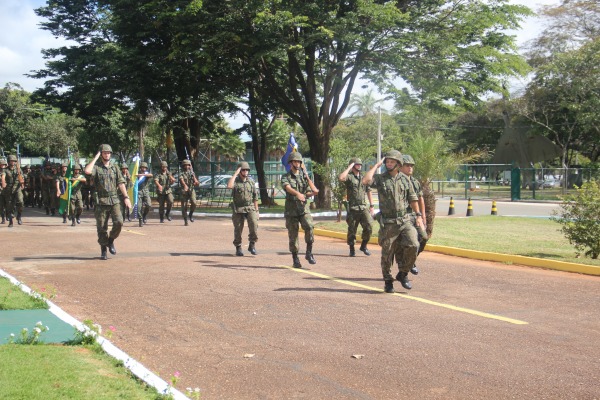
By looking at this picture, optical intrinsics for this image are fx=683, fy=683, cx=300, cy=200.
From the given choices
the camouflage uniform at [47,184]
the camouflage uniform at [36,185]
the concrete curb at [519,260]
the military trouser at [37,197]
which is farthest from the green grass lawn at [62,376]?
the military trouser at [37,197]

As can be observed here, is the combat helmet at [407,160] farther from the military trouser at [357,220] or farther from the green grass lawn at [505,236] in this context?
the green grass lawn at [505,236]

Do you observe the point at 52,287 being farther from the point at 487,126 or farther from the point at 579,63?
the point at 487,126

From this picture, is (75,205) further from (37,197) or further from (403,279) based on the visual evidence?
(403,279)

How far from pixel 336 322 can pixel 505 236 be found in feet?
38.8

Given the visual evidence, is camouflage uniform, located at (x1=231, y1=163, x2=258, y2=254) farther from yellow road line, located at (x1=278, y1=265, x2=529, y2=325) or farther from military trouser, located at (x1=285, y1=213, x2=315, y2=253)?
yellow road line, located at (x1=278, y1=265, x2=529, y2=325)

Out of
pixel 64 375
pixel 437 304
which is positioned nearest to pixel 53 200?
pixel 437 304

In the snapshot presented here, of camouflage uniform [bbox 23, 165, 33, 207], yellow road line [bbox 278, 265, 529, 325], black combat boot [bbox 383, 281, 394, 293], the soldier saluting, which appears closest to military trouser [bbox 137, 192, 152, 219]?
the soldier saluting

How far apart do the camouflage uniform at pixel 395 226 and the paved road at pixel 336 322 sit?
508mm

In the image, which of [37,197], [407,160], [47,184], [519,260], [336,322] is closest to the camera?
[336,322]

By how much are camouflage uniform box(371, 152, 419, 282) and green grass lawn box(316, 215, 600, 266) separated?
15.9 ft

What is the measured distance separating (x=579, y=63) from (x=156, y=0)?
2692 cm

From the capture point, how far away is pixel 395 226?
361 inches

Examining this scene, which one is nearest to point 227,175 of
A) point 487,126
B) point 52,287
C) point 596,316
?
point 52,287

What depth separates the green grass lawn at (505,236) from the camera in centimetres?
1442
